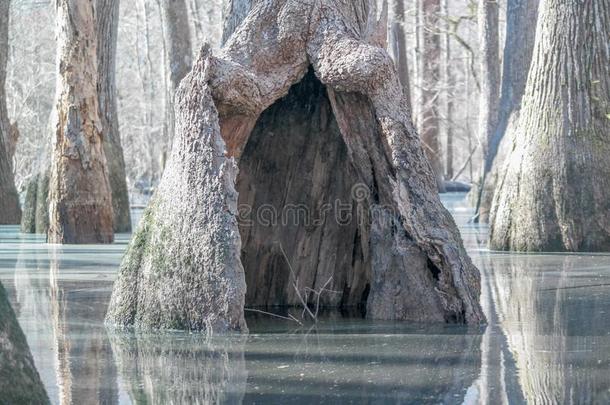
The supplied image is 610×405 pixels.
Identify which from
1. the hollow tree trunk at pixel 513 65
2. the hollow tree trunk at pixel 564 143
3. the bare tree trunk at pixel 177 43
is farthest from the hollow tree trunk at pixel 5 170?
the hollow tree trunk at pixel 564 143

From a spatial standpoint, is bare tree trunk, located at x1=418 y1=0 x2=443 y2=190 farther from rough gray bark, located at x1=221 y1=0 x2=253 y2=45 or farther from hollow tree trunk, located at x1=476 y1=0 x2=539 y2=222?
rough gray bark, located at x1=221 y1=0 x2=253 y2=45

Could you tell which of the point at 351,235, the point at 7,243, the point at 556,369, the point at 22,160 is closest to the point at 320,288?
the point at 351,235

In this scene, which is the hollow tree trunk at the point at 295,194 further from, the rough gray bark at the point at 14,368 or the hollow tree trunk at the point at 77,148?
the hollow tree trunk at the point at 77,148

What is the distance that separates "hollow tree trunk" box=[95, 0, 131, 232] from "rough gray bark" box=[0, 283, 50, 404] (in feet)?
42.2

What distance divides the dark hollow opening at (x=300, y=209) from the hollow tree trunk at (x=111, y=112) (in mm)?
8437

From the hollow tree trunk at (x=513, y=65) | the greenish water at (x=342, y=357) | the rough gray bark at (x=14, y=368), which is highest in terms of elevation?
the hollow tree trunk at (x=513, y=65)

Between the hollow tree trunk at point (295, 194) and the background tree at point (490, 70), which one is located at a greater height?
the background tree at point (490, 70)

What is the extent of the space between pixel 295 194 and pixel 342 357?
2.90 metres

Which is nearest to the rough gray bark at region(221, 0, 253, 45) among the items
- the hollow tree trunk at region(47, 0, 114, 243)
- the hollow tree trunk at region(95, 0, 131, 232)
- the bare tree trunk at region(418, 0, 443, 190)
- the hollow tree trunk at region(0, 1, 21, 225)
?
the hollow tree trunk at region(47, 0, 114, 243)

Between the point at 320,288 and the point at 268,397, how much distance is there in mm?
3590

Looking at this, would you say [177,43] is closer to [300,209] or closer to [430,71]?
[300,209]

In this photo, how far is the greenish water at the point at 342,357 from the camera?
5.04 m

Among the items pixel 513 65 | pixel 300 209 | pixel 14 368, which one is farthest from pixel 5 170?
pixel 14 368

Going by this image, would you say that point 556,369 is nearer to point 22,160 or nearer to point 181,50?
point 181,50
